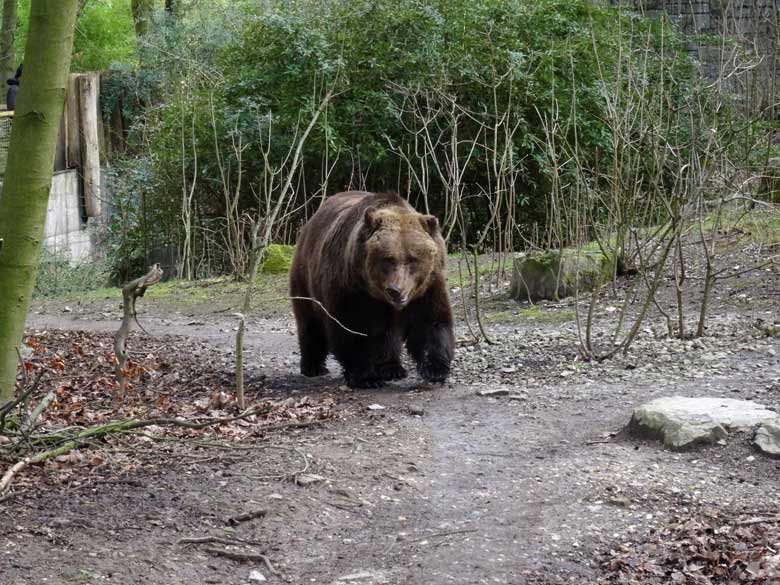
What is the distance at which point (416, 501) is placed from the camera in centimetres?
550

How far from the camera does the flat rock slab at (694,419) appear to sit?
607cm

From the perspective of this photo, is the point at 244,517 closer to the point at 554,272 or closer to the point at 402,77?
the point at 554,272

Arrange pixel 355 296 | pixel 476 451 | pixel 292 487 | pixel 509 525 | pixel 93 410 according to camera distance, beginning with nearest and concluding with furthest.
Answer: pixel 509 525, pixel 292 487, pixel 476 451, pixel 93 410, pixel 355 296

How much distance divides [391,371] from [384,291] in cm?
84

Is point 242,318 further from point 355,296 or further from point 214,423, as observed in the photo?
point 355,296

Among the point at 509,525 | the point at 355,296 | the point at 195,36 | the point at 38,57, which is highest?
the point at 195,36

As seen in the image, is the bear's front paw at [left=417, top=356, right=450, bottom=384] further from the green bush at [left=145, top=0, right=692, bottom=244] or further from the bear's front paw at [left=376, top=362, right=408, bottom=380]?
the green bush at [left=145, top=0, right=692, bottom=244]

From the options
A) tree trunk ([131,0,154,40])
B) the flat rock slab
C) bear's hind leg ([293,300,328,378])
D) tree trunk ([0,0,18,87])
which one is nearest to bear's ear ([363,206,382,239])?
bear's hind leg ([293,300,328,378])

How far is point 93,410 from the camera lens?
740 centimetres

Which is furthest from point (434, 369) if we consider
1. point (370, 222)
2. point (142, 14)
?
point (142, 14)

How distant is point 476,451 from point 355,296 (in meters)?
2.14

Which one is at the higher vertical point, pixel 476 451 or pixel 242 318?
pixel 242 318

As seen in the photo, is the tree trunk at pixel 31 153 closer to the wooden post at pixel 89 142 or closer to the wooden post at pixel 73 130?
the wooden post at pixel 89 142

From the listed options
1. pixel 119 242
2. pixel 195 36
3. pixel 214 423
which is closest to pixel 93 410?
pixel 214 423
